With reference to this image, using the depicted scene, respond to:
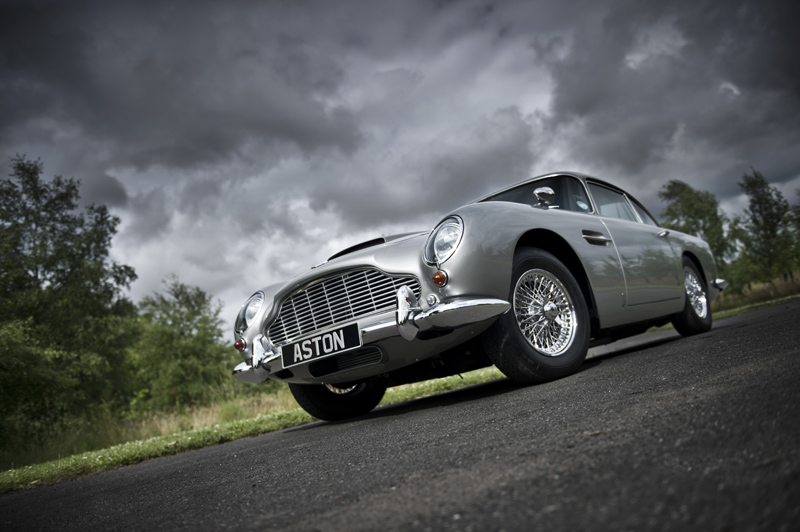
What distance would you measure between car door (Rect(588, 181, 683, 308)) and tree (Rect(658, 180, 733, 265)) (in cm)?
3038

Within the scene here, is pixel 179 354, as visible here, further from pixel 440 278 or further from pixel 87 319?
pixel 440 278

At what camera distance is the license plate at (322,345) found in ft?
11.2

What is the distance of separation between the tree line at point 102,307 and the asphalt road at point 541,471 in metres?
19.3

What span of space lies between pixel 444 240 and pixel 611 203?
9.13 feet

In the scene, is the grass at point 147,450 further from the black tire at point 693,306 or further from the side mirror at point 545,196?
the black tire at point 693,306

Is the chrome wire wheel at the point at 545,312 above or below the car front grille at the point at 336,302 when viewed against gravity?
below

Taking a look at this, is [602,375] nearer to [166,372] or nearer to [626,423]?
[626,423]

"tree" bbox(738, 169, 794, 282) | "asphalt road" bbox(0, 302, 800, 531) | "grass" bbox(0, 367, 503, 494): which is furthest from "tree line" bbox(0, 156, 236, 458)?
"tree" bbox(738, 169, 794, 282)

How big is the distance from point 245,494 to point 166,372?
26568mm

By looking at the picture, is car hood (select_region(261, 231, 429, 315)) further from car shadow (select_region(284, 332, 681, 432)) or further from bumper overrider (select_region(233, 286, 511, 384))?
car shadow (select_region(284, 332, 681, 432))

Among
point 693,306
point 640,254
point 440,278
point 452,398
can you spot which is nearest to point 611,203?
point 640,254

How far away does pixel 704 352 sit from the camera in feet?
11.0

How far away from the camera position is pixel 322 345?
138 inches

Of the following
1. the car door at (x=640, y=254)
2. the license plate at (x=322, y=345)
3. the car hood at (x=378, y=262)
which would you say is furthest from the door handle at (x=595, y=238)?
the license plate at (x=322, y=345)
